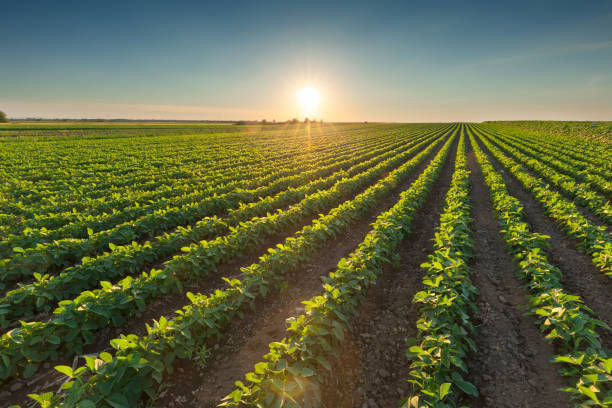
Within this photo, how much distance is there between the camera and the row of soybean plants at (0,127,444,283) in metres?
5.88

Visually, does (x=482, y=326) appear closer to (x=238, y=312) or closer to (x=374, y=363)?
(x=374, y=363)

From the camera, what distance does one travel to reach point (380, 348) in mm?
4461

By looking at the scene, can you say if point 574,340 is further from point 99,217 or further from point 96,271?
point 99,217

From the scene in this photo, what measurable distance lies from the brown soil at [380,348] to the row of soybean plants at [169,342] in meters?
0.96

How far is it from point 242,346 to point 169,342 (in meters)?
1.33

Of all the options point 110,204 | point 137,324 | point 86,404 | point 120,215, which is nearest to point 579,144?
point 137,324

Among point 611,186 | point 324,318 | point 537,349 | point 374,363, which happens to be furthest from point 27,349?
point 611,186

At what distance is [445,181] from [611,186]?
7156 millimetres

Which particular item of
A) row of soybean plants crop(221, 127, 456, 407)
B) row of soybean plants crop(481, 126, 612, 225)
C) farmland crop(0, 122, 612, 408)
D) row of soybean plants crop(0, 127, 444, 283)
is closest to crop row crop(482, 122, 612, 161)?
row of soybean plants crop(481, 126, 612, 225)

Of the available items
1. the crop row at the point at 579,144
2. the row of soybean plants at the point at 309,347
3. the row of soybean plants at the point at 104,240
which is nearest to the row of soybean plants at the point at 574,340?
the row of soybean plants at the point at 309,347

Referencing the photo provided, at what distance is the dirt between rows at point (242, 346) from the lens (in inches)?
144

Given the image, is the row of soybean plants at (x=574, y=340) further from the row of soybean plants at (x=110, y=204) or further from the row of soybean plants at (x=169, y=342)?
the row of soybean plants at (x=110, y=204)

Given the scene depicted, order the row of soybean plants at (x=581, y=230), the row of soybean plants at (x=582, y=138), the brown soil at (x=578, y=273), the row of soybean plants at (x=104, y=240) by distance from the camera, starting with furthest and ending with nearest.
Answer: the row of soybean plants at (x=582, y=138), the row of soybean plants at (x=581, y=230), the row of soybean plants at (x=104, y=240), the brown soil at (x=578, y=273)

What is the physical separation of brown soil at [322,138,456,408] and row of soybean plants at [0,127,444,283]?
18.4ft
